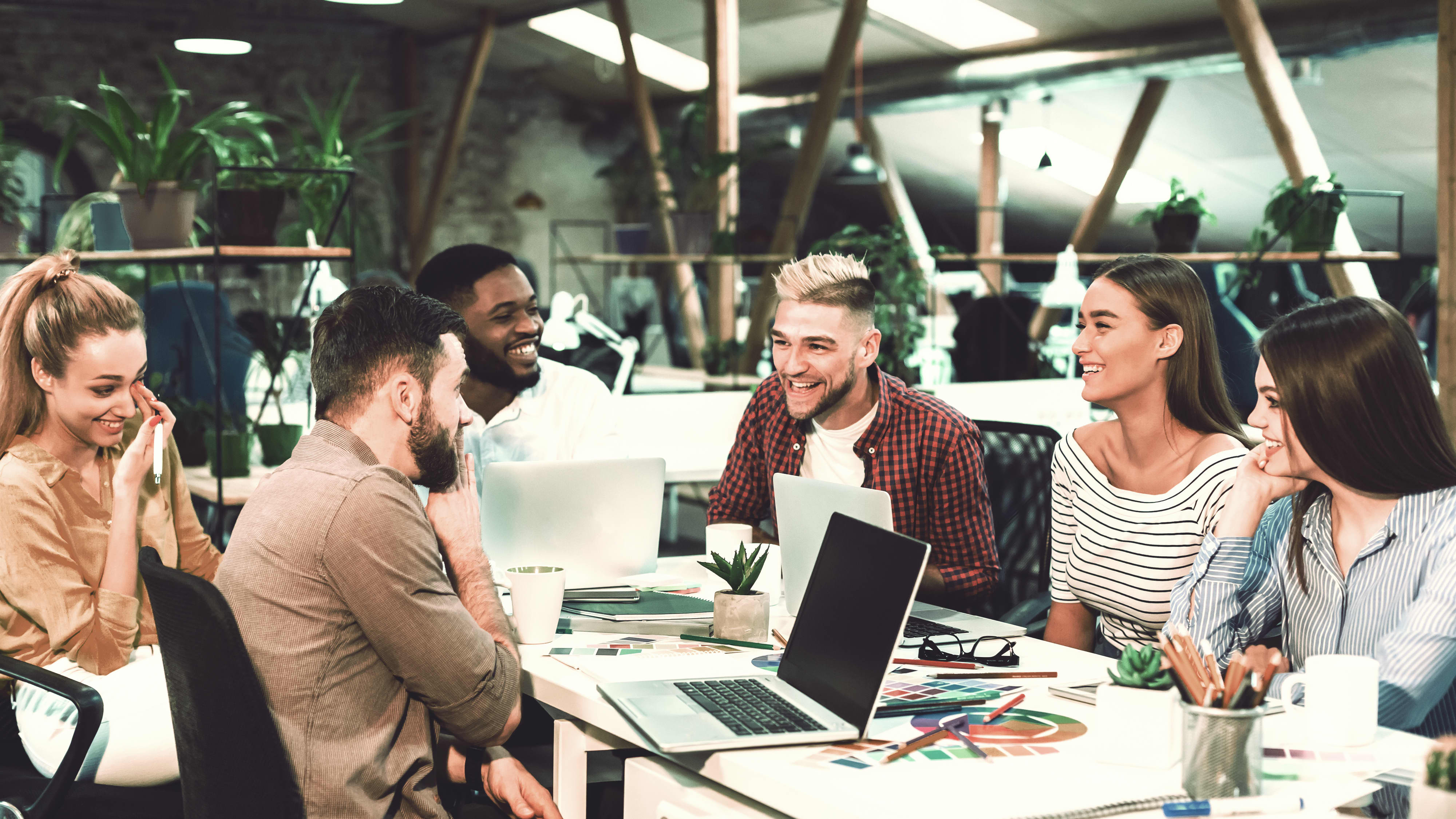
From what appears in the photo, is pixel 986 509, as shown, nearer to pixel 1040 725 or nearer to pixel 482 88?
pixel 1040 725

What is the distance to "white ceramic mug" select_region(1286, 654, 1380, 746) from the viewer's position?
1621 mm

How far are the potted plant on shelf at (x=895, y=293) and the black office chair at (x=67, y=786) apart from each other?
3253 millimetres

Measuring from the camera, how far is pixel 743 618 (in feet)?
7.13

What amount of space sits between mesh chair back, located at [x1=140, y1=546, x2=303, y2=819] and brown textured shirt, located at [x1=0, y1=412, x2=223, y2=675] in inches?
21.4

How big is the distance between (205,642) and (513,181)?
12.3m

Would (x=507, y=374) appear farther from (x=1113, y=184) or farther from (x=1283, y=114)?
(x=1113, y=184)

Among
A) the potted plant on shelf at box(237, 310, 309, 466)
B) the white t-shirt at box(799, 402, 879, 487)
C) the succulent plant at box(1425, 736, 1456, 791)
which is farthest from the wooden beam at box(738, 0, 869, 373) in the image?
the succulent plant at box(1425, 736, 1456, 791)

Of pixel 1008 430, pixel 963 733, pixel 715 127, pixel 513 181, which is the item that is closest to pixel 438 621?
pixel 963 733

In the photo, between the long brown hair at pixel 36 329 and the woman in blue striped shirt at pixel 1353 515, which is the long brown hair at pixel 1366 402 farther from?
the long brown hair at pixel 36 329

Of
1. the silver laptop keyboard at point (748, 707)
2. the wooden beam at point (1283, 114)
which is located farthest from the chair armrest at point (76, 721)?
the wooden beam at point (1283, 114)

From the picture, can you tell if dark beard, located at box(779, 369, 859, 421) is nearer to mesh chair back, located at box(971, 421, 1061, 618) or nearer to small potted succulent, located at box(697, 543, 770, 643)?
mesh chair back, located at box(971, 421, 1061, 618)

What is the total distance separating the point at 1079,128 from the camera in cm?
1088

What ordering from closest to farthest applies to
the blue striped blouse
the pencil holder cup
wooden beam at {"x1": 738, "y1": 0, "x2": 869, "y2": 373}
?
the pencil holder cup < the blue striped blouse < wooden beam at {"x1": 738, "y1": 0, "x2": 869, "y2": 373}

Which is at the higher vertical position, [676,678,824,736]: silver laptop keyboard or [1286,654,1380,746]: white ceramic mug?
[1286,654,1380,746]: white ceramic mug
